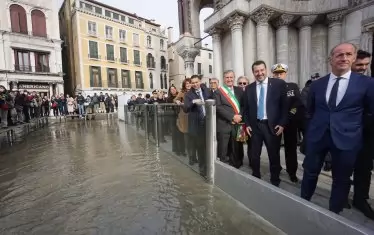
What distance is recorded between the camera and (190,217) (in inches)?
108

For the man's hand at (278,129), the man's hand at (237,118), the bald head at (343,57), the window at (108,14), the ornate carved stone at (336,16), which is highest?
the window at (108,14)

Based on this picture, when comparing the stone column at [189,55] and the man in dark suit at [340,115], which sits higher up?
the stone column at [189,55]

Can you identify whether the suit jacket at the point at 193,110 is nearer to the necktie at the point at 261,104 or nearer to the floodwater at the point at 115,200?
the floodwater at the point at 115,200

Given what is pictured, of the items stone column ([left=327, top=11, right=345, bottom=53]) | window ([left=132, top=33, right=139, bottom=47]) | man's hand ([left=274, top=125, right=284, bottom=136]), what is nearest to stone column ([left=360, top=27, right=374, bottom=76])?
stone column ([left=327, top=11, right=345, bottom=53])

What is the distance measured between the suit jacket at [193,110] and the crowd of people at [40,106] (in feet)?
27.3

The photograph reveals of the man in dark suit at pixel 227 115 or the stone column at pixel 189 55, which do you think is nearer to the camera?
the man in dark suit at pixel 227 115

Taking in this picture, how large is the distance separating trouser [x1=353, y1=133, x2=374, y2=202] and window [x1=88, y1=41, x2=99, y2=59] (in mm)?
36611

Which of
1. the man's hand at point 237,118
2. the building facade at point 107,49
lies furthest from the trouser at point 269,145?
the building facade at point 107,49

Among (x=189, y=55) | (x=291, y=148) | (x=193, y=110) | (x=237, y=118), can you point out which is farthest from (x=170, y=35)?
(x=291, y=148)

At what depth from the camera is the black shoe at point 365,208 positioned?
2.41 meters

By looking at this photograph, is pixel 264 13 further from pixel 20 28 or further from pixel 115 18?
pixel 115 18

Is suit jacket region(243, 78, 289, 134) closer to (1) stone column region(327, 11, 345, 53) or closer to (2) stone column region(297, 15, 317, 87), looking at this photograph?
(2) stone column region(297, 15, 317, 87)

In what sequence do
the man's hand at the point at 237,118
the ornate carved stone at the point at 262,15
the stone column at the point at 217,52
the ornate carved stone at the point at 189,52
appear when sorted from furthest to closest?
1. the ornate carved stone at the point at 189,52
2. the stone column at the point at 217,52
3. the ornate carved stone at the point at 262,15
4. the man's hand at the point at 237,118

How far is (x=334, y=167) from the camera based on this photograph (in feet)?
7.55
